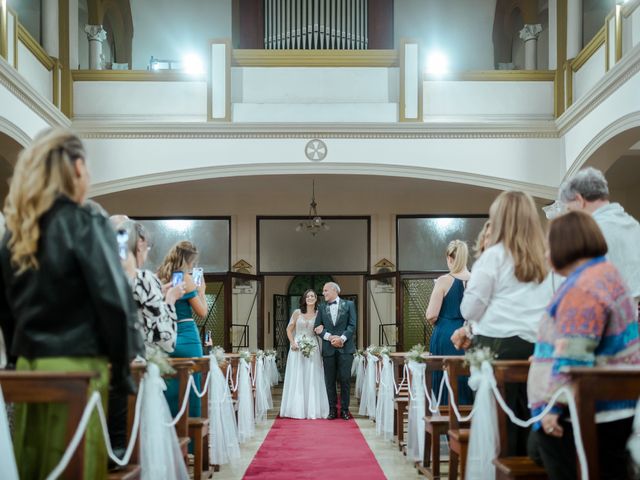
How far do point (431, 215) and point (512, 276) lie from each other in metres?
10.1

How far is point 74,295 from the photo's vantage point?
2580 mm

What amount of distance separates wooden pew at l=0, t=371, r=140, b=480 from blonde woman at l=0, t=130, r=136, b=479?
0.14 ft

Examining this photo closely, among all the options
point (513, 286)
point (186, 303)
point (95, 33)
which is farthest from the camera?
point (95, 33)

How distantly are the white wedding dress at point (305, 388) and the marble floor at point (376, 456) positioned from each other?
717 mm

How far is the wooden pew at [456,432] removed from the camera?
422cm

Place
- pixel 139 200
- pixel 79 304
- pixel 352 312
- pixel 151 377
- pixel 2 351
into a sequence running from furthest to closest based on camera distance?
pixel 139 200
pixel 352 312
pixel 151 377
pixel 2 351
pixel 79 304

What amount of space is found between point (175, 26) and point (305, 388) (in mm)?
7234

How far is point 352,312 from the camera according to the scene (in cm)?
966

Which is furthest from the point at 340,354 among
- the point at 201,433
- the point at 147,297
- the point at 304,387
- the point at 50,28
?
the point at 50,28

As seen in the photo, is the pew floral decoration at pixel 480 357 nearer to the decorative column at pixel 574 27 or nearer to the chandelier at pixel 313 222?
the decorative column at pixel 574 27

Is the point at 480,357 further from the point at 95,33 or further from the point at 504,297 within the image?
the point at 95,33

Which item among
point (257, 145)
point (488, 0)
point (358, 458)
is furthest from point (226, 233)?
point (358, 458)

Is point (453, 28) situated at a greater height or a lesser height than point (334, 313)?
greater

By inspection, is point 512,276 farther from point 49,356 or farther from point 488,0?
point 488,0
